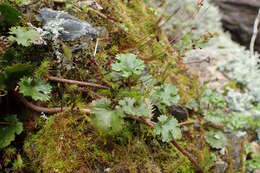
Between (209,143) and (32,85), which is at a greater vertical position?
(32,85)

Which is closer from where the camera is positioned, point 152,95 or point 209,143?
point 152,95

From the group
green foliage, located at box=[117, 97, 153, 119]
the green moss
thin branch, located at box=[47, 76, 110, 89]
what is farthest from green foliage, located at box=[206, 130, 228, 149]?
thin branch, located at box=[47, 76, 110, 89]

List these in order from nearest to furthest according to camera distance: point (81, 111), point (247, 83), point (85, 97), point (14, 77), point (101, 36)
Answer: point (14, 77)
point (81, 111)
point (85, 97)
point (101, 36)
point (247, 83)

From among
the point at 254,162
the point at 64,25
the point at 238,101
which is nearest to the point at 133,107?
the point at 64,25

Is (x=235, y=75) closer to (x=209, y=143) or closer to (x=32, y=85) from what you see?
(x=209, y=143)

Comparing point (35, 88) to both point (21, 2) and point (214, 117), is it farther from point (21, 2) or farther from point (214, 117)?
point (214, 117)

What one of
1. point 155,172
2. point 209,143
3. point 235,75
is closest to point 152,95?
point 155,172

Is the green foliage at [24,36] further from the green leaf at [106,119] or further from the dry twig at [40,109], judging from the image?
the green leaf at [106,119]
